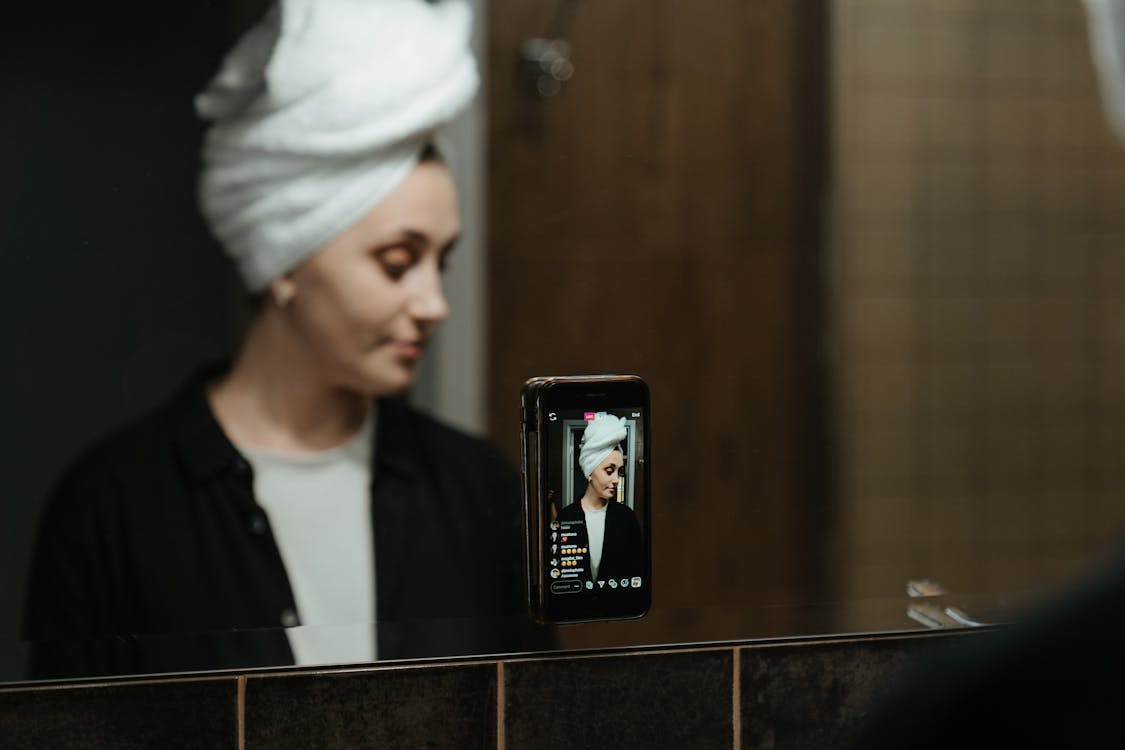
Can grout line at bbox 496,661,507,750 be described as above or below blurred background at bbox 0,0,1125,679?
below

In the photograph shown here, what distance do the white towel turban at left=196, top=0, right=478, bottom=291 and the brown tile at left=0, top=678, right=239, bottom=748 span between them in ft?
1.05

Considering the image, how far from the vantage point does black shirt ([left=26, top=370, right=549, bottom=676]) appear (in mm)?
885

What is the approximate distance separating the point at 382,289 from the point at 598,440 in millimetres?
213

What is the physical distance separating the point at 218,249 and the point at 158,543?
0.75ft

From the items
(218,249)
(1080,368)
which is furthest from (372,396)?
(1080,368)

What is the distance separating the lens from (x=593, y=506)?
3.16 ft

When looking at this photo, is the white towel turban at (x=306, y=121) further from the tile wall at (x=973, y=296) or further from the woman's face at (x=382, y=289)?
the tile wall at (x=973, y=296)

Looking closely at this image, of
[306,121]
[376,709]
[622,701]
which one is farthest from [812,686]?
[306,121]

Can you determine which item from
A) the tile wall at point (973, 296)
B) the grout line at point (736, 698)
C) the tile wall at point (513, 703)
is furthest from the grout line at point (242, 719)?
the tile wall at point (973, 296)

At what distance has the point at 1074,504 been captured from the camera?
109cm

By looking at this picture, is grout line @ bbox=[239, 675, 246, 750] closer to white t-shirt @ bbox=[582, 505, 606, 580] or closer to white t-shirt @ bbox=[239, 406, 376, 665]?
white t-shirt @ bbox=[239, 406, 376, 665]

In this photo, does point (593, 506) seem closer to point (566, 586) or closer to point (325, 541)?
point (566, 586)

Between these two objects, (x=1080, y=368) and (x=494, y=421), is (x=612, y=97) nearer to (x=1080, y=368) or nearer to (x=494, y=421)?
(x=494, y=421)

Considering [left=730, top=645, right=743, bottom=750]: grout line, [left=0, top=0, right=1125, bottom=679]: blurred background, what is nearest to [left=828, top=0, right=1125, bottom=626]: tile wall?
[left=0, top=0, right=1125, bottom=679]: blurred background
